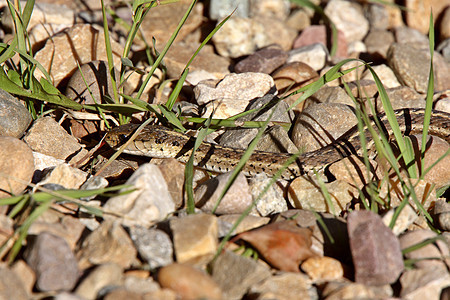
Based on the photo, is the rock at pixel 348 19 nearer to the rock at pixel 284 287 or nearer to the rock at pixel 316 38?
the rock at pixel 316 38

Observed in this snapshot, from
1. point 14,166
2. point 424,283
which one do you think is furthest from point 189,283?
point 14,166

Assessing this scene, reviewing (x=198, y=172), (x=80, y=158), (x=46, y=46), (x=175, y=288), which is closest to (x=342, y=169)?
(x=198, y=172)

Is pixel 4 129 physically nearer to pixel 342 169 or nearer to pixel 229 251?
pixel 229 251

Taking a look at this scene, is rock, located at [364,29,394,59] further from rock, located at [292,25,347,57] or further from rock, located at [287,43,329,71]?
rock, located at [287,43,329,71]

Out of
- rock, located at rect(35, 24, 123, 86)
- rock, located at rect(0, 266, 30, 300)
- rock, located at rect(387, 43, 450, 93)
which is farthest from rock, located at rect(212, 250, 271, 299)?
rock, located at rect(387, 43, 450, 93)

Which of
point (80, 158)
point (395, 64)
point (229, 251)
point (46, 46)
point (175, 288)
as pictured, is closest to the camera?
point (175, 288)

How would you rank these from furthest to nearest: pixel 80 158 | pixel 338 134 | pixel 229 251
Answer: pixel 338 134, pixel 80 158, pixel 229 251

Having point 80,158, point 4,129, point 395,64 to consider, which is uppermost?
point 395,64

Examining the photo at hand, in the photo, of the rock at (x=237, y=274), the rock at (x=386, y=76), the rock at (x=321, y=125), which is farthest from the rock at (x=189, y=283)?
the rock at (x=386, y=76)
